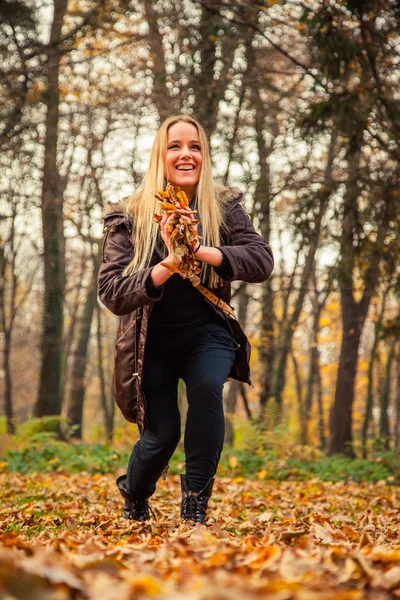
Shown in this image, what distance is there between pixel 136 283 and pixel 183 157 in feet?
3.30

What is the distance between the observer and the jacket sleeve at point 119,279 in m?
3.63

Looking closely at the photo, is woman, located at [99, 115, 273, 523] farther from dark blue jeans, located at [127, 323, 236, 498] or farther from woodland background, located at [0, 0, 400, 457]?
woodland background, located at [0, 0, 400, 457]

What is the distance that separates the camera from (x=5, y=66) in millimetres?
10039

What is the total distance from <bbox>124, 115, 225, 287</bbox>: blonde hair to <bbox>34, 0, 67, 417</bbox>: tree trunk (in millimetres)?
9069

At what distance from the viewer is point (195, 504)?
3725mm

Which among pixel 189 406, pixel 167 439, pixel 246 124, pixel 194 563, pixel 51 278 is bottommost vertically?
pixel 194 563

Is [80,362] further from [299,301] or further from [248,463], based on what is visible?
[248,463]

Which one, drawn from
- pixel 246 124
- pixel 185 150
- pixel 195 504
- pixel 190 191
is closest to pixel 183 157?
pixel 185 150

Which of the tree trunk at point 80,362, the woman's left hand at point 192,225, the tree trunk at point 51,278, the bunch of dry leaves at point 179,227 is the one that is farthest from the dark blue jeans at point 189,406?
the tree trunk at point 80,362

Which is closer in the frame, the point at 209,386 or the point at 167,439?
the point at 209,386

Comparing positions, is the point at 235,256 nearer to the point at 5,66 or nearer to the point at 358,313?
the point at 5,66

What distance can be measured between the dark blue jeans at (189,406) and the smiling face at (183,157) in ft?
3.10

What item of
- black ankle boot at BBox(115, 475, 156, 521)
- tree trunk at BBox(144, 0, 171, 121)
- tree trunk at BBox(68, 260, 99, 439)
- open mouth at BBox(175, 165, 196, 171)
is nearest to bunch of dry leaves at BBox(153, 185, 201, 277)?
open mouth at BBox(175, 165, 196, 171)

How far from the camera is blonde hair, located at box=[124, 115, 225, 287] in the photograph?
3.96m
